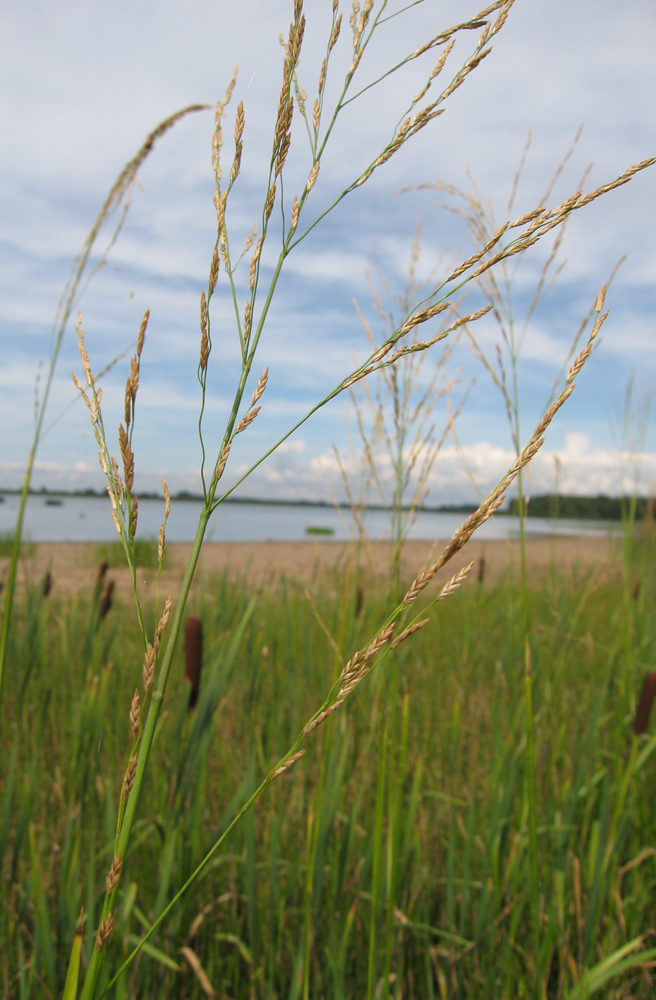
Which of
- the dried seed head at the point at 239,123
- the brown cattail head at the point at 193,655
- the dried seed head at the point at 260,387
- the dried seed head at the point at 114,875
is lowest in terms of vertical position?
the brown cattail head at the point at 193,655

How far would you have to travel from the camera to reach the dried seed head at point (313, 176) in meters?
0.52

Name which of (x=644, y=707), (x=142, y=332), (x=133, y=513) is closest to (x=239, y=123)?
(x=142, y=332)

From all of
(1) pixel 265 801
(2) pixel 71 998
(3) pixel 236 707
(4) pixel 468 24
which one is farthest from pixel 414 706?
(4) pixel 468 24

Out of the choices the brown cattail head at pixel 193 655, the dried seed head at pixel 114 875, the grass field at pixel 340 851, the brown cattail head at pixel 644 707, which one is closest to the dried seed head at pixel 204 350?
the dried seed head at pixel 114 875

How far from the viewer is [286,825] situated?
1.86 m

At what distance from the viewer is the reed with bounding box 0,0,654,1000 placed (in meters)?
0.49

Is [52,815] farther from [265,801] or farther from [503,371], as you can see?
[503,371]

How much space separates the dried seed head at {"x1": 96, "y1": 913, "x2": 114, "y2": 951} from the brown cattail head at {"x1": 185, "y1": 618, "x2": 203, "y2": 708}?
0.99m

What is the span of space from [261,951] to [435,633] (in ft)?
8.35

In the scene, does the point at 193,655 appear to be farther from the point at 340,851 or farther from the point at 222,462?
the point at 222,462

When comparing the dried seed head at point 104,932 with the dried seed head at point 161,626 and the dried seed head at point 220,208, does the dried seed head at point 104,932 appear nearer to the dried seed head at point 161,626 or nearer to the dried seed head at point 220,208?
the dried seed head at point 161,626

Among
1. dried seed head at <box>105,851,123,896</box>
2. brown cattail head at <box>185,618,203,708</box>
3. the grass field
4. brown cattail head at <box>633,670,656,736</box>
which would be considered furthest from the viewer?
brown cattail head at <box>633,670,656,736</box>

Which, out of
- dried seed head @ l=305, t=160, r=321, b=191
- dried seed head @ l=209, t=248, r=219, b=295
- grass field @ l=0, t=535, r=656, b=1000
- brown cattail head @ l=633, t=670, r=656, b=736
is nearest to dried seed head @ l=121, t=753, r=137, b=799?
dried seed head @ l=209, t=248, r=219, b=295

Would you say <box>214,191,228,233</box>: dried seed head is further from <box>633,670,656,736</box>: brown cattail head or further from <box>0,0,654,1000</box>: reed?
<box>633,670,656,736</box>: brown cattail head
